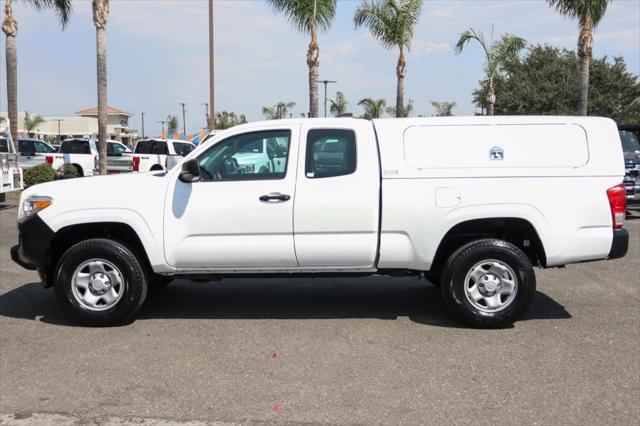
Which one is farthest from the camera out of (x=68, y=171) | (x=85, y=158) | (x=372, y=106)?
(x=372, y=106)

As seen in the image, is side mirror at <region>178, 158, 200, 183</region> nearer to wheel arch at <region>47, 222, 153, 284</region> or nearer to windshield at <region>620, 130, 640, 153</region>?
wheel arch at <region>47, 222, 153, 284</region>

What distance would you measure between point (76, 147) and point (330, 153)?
20.7 metres

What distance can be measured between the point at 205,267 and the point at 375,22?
19.5 metres

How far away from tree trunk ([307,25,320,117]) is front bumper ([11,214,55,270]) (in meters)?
Result: 16.2

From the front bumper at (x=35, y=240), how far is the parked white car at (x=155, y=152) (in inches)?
622

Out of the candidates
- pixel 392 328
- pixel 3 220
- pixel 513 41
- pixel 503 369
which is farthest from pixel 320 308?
pixel 513 41

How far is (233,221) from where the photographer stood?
5531 mm

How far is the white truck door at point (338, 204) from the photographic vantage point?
549 cm

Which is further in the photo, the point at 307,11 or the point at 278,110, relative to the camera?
the point at 278,110

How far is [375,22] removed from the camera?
23219 millimetres

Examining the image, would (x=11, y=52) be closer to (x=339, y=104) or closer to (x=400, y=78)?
(x=400, y=78)

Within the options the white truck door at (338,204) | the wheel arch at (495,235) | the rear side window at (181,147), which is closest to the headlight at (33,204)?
the white truck door at (338,204)

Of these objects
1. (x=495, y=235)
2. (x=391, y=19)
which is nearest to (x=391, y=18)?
(x=391, y=19)

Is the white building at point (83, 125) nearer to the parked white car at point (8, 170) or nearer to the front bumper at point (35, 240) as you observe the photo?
the parked white car at point (8, 170)
